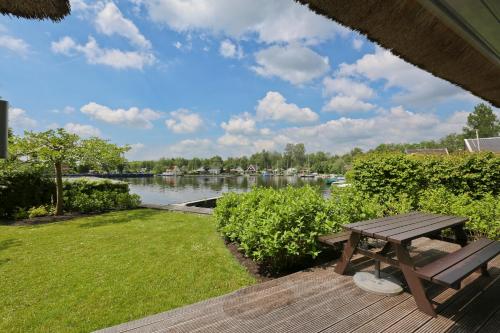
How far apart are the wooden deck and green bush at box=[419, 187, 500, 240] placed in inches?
76.4

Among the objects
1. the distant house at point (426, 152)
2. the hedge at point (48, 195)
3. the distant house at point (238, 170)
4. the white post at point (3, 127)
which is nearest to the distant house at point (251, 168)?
the distant house at point (238, 170)

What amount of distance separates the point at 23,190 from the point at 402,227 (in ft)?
42.2

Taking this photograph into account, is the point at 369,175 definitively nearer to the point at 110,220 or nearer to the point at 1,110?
the point at 1,110

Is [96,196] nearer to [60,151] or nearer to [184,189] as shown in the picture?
[60,151]

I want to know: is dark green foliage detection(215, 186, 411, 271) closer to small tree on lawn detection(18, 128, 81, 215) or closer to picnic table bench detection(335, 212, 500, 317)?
picnic table bench detection(335, 212, 500, 317)

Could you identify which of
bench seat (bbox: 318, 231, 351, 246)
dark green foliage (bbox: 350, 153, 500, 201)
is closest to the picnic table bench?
bench seat (bbox: 318, 231, 351, 246)

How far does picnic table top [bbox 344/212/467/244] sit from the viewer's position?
115 inches

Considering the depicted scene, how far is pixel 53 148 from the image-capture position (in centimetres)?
971

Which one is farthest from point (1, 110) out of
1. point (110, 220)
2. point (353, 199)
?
point (110, 220)

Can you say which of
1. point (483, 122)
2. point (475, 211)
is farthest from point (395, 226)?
point (483, 122)

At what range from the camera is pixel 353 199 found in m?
5.50

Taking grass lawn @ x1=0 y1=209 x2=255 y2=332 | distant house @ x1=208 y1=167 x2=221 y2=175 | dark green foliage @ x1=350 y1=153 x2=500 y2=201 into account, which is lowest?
grass lawn @ x1=0 y1=209 x2=255 y2=332

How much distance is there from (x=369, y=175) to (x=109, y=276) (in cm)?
719

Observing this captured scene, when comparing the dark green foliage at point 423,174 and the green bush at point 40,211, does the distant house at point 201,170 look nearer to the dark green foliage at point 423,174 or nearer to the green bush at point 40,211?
the green bush at point 40,211
